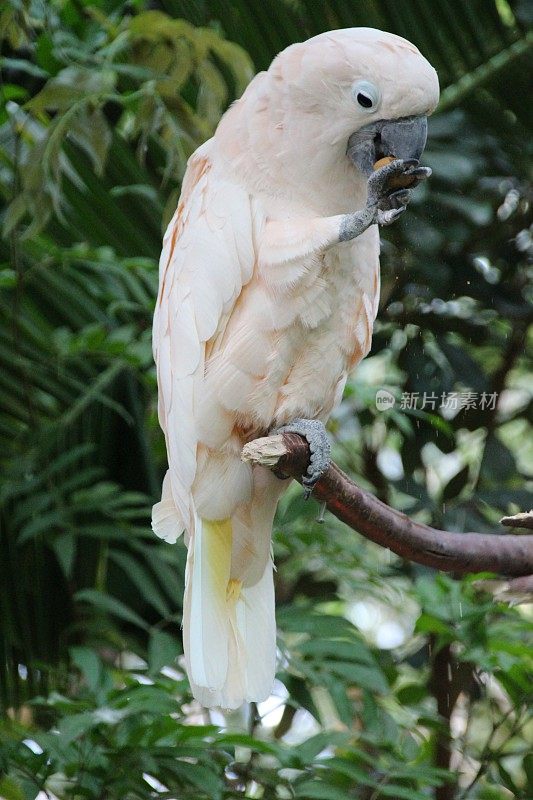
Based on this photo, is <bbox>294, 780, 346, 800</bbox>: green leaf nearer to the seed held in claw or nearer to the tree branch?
the tree branch

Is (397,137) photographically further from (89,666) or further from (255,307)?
(89,666)

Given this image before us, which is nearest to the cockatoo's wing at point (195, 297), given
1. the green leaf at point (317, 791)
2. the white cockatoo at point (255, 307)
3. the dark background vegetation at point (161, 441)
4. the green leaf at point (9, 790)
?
the white cockatoo at point (255, 307)

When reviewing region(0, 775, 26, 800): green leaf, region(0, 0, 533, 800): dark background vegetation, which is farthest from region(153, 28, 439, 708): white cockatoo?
region(0, 775, 26, 800): green leaf

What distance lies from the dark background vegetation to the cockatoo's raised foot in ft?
0.81

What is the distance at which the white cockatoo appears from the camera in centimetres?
102

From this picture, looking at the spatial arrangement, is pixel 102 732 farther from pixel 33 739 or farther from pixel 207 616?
pixel 207 616

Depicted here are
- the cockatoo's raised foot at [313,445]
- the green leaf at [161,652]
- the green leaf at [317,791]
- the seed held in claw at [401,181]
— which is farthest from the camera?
the green leaf at [161,652]

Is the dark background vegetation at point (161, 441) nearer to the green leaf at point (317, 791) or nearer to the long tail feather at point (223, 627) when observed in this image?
the green leaf at point (317, 791)

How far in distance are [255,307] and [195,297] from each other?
2.6 inches

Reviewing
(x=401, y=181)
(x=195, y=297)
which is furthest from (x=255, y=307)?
(x=401, y=181)

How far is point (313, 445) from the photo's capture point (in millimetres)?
1026

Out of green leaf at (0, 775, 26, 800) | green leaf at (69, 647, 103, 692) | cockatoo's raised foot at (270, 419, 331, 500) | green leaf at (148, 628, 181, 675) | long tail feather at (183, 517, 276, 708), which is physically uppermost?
cockatoo's raised foot at (270, 419, 331, 500)

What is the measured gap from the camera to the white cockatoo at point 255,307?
102 centimetres

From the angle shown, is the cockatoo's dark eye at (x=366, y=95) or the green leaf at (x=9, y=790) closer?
the cockatoo's dark eye at (x=366, y=95)
